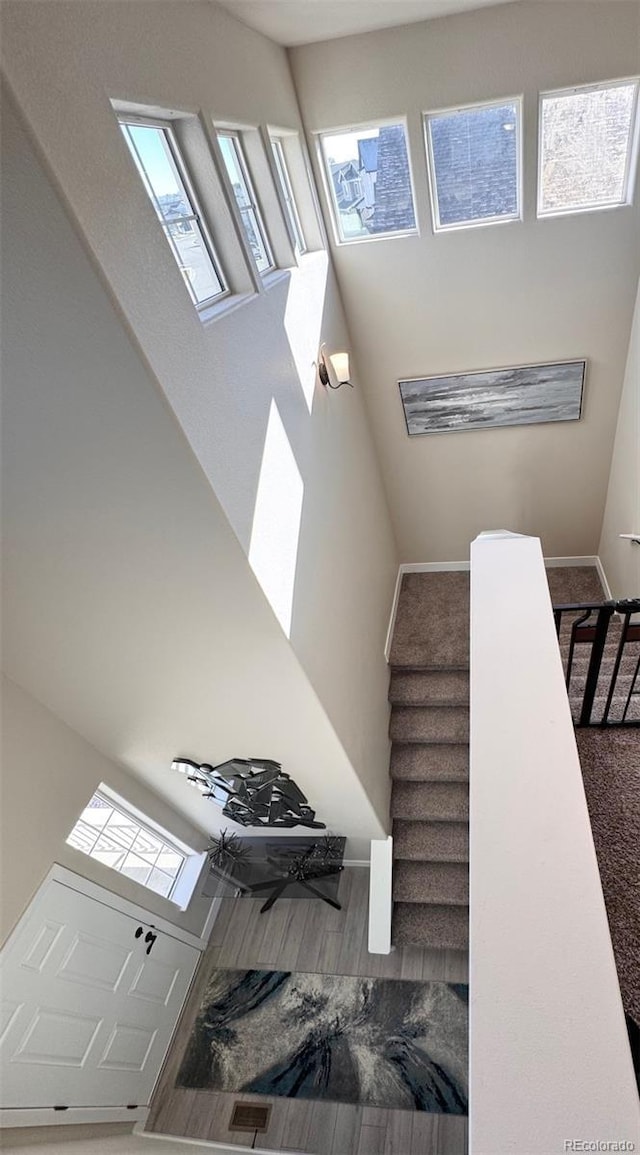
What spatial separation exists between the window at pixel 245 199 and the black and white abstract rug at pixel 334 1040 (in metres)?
4.41

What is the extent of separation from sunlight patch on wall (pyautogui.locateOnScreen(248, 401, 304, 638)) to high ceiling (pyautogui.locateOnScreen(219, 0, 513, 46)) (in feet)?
6.51

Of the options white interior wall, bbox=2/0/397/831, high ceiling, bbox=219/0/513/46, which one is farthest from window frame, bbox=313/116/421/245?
high ceiling, bbox=219/0/513/46

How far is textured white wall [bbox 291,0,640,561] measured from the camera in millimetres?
3141

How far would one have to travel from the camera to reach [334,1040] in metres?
3.64

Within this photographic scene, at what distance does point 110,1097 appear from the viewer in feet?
10.6

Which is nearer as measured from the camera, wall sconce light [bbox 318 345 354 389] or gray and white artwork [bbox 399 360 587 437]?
wall sconce light [bbox 318 345 354 389]

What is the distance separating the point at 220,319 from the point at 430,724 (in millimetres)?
3696

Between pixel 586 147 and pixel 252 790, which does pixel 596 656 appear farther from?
pixel 586 147

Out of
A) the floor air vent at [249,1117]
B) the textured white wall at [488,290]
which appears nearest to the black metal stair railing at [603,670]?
the textured white wall at [488,290]

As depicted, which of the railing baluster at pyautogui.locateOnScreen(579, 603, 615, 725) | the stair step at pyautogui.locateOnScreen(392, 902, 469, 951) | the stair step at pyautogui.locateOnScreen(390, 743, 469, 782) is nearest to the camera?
the railing baluster at pyautogui.locateOnScreen(579, 603, 615, 725)

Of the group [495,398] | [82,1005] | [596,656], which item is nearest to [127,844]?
[82,1005]

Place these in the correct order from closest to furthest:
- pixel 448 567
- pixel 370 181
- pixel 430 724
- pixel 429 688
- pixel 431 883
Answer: pixel 370 181 → pixel 431 883 → pixel 430 724 → pixel 429 688 → pixel 448 567

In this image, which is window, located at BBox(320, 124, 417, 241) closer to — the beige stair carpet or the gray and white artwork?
the gray and white artwork

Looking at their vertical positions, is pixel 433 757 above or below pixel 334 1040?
above
